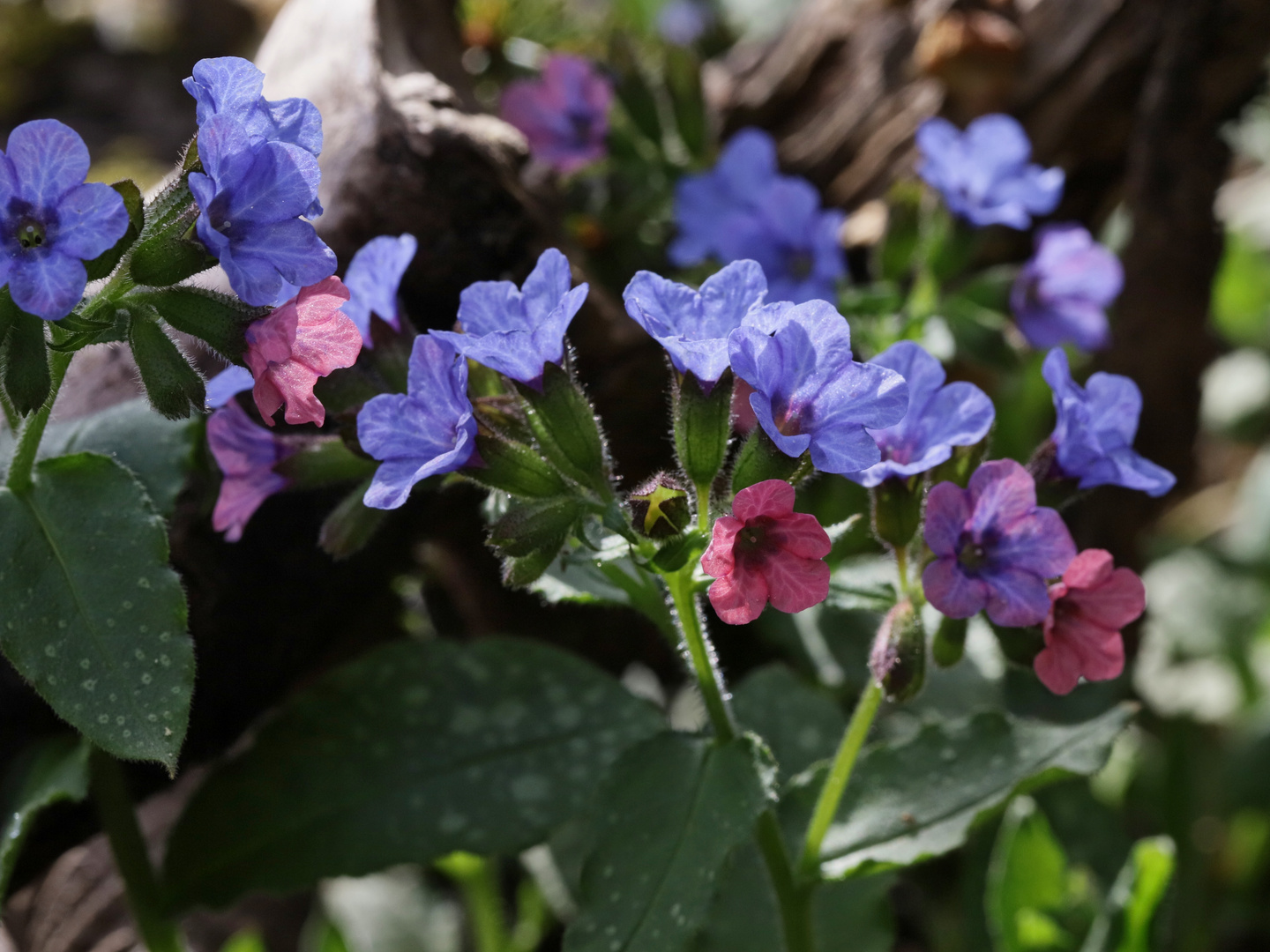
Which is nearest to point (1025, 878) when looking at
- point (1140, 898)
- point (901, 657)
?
A: point (1140, 898)

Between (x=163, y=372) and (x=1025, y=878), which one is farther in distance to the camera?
(x=1025, y=878)

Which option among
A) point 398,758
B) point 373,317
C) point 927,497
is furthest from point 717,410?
point 398,758

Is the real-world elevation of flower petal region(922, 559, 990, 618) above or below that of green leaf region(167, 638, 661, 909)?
above

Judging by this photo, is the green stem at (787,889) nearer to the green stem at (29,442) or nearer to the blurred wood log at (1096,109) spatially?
the green stem at (29,442)

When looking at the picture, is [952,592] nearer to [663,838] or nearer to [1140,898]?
[663,838]

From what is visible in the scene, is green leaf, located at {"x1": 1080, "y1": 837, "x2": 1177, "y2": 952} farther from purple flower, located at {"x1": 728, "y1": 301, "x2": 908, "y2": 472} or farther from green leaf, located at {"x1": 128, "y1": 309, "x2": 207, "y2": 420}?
green leaf, located at {"x1": 128, "y1": 309, "x2": 207, "y2": 420}

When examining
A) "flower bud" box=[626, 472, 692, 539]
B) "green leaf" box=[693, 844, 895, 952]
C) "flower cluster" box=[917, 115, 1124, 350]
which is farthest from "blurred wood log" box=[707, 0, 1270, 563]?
"flower bud" box=[626, 472, 692, 539]

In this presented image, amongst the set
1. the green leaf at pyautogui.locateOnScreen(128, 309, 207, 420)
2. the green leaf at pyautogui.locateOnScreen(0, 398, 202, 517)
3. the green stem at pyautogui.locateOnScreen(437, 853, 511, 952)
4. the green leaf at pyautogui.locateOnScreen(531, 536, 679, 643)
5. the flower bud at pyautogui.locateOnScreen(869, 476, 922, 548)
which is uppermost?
the flower bud at pyautogui.locateOnScreen(869, 476, 922, 548)
